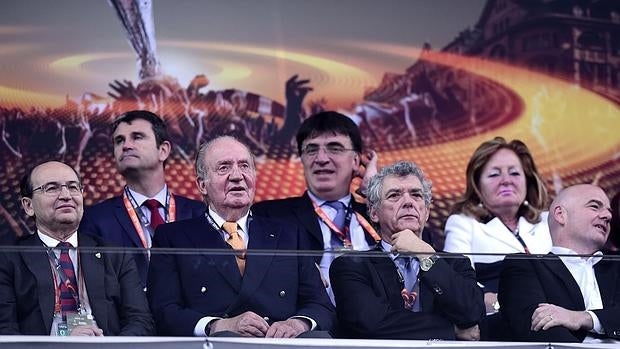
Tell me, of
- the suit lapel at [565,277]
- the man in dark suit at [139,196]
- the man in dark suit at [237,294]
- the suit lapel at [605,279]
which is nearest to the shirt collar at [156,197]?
the man in dark suit at [139,196]

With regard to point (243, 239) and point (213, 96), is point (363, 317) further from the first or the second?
point (213, 96)

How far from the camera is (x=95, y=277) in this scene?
6586mm

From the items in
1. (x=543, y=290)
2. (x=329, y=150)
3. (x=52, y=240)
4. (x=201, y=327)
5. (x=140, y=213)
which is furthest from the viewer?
(x=329, y=150)

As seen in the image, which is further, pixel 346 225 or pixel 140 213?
pixel 346 225

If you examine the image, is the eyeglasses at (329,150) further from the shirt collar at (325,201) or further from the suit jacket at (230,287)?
the suit jacket at (230,287)

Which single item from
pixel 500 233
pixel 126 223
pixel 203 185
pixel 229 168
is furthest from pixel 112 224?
pixel 500 233

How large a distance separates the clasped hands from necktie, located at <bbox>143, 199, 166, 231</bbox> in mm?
1299

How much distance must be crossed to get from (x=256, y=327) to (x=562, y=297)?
1.25 m

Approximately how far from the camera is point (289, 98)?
9.47 meters

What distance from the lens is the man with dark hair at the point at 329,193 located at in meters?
7.84

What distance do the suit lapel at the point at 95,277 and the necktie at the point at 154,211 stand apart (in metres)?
1.14

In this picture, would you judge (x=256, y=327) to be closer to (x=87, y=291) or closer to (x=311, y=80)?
(x=87, y=291)

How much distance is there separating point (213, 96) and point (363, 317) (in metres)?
3.14

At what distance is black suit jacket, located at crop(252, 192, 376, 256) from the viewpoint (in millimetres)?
7773
